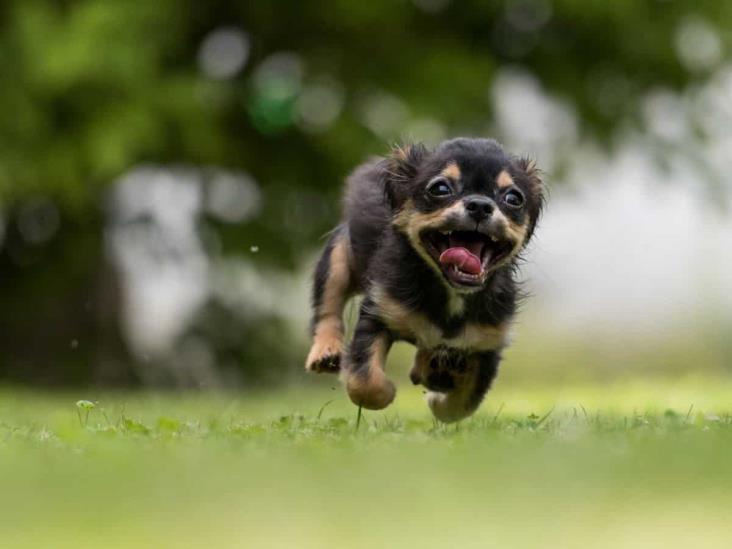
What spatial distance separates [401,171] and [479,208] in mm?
763

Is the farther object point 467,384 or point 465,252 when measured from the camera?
point 467,384

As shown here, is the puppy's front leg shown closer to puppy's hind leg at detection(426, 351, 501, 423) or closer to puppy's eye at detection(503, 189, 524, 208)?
puppy's hind leg at detection(426, 351, 501, 423)

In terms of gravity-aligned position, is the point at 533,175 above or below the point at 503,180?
above

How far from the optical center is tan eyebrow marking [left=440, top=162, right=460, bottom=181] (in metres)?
7.27

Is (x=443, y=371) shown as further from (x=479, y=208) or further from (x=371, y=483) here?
(x=371, y=483)

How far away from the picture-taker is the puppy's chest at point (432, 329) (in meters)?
7.56

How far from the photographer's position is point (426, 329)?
7578 millimetres

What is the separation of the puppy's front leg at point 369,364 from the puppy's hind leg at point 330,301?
1.85 feet

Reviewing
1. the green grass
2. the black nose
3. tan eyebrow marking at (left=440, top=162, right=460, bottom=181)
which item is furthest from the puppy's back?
the green grass

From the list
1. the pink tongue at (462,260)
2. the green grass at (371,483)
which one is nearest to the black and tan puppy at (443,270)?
the pink tongue at (462,260)

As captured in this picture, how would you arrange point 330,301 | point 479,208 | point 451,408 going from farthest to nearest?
point 330,301
point 451,408
point 479,208

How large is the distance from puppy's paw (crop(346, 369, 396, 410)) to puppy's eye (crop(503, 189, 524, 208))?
1.04 m

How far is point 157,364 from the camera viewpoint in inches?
721

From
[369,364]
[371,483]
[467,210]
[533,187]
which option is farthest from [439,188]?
[371,483]
